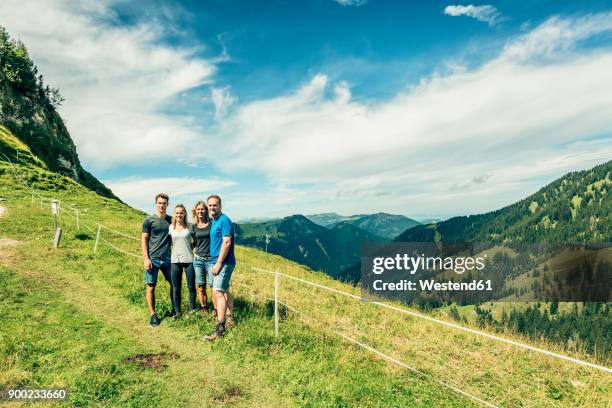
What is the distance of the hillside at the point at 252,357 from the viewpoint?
7027 mm

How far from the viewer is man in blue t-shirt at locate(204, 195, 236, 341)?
8859mm

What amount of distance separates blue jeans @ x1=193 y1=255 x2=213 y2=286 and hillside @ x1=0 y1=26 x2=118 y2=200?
61888 millimetres

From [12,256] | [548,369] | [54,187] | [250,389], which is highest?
[54,187]

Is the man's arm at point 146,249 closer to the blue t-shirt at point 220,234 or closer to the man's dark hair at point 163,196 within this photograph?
the man's dark hair at point 163,196

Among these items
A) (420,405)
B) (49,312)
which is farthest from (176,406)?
(49,312)

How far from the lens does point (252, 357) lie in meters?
8.34

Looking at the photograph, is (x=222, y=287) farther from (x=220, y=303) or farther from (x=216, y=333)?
(x=216, y=333)

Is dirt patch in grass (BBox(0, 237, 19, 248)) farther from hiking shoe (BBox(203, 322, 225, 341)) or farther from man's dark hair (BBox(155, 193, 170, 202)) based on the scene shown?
hiking shoe (BBox(203, 322, 225, 341))

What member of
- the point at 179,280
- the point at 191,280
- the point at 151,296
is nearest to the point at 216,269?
the point at 191,280

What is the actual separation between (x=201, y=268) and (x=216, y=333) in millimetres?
1956

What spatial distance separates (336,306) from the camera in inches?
564

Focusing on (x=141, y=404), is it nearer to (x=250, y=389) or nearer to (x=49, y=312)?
(x=250, y=389)

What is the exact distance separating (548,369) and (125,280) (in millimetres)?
14651

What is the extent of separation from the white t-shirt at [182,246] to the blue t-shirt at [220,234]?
1137 millimetres
